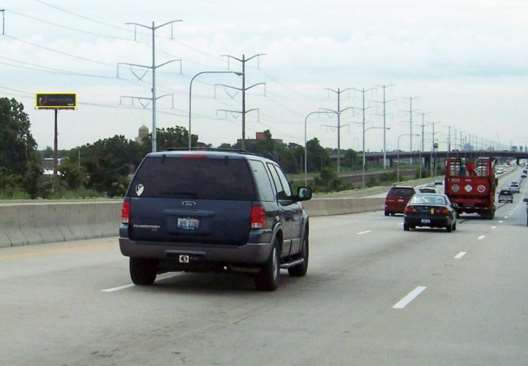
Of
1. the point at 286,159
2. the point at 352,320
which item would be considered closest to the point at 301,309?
the point at 352,320

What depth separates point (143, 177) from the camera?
1387 cm

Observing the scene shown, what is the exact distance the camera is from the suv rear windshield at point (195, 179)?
13633 millimetres

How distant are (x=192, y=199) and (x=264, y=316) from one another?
266 centimetres

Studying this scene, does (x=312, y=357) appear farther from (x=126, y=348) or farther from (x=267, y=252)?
(x=267, y=252)

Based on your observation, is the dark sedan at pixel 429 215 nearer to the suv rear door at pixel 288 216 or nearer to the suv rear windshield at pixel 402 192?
the suv rear windshield at pixel 402 192

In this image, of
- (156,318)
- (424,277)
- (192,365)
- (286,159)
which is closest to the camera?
(192,365)

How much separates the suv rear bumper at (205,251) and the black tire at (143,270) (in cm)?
46

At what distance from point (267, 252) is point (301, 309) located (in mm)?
1503

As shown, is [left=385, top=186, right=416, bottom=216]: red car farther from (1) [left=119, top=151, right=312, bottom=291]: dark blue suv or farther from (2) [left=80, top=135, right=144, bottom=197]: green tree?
(2) [left=80, top=135, right=144, bottom=197]: green tree

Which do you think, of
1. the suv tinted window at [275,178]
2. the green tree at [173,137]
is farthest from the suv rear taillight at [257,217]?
the green tree at [173,137]

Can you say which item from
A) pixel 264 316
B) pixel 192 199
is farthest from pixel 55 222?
pixel 264 316

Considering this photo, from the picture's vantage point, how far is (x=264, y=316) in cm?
1156

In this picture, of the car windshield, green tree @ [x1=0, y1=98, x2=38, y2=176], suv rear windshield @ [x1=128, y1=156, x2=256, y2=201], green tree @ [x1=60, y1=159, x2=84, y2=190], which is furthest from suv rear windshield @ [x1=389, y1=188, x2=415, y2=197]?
green tree @ [x1=0, y1=98, x2=38, y2=176]

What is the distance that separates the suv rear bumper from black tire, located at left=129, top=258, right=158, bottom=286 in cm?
46
